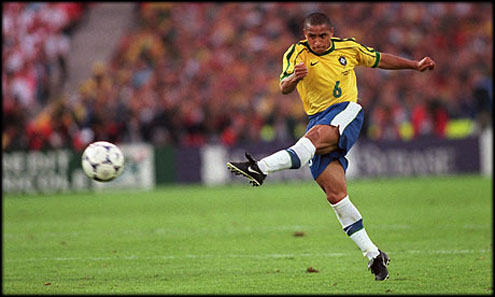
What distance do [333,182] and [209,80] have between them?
1628cm

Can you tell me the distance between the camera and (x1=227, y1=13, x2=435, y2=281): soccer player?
712 cm

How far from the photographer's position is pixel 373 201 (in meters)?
15.4

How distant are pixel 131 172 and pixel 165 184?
88 centimetres

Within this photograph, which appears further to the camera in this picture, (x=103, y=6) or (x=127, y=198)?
(x=103, y=6)

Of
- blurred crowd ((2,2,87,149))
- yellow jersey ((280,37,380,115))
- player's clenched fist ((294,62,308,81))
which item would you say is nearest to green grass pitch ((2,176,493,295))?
yellow jersey ((280,37,380,115))

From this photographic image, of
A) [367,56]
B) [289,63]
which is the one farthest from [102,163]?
[367,56]

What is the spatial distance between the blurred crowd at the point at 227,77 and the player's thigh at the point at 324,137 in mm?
13683

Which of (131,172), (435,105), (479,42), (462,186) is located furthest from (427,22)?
(131,172)

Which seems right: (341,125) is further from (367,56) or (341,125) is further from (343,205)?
(367,56)

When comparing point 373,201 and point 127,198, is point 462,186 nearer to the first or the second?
point 373,201

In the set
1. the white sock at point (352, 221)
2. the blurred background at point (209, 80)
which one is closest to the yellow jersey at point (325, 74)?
the white sock at point (352, 221)

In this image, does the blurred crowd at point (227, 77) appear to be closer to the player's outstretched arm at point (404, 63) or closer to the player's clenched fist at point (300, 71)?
the player's outstretched arm at point (404, 63)

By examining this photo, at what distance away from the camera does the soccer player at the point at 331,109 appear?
712 centimetres

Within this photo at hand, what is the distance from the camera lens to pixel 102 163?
831cm
